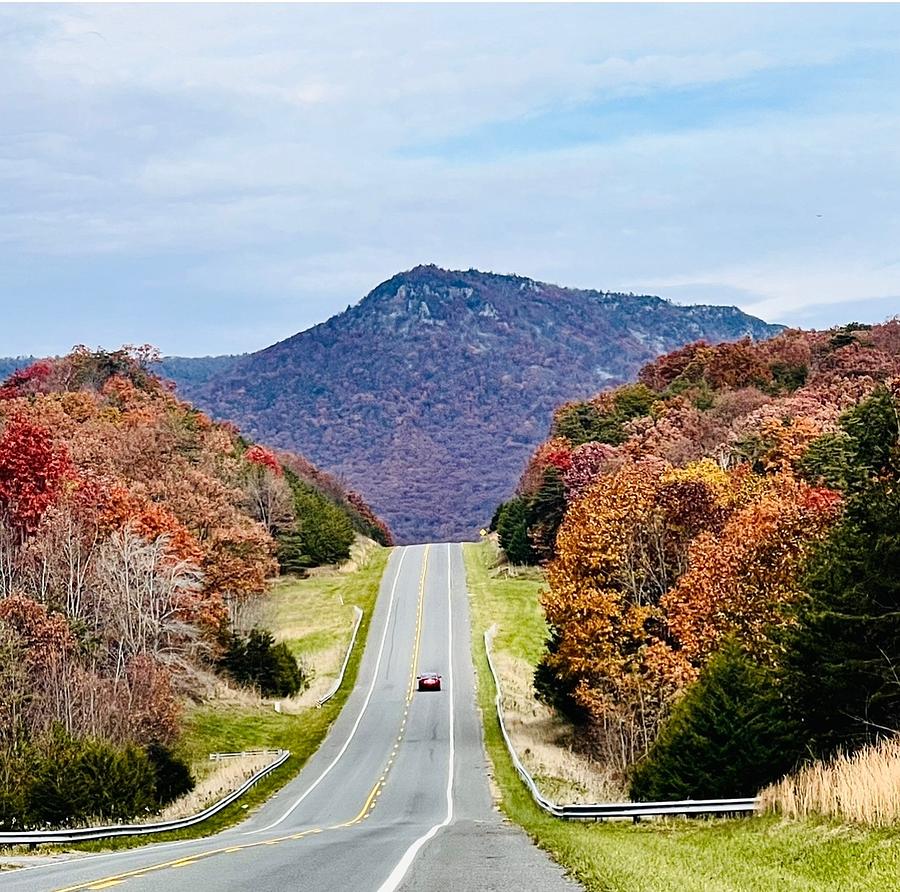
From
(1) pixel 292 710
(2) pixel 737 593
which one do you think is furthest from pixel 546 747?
(1) pixel 292 710

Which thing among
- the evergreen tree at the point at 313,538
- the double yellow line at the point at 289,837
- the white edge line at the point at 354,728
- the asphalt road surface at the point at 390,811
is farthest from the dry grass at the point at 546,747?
the evergreen tree at the point at 313,538

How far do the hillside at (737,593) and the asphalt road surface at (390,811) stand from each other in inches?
234

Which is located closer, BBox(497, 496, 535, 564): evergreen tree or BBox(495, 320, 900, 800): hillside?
BBox(495, 320, 900, 800): hillside

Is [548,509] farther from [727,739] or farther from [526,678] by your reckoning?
[727,739]

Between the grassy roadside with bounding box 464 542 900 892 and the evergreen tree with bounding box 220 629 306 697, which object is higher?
the grassy roadside with bounding box 464 542 900 892

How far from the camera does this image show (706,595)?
39.1 meters

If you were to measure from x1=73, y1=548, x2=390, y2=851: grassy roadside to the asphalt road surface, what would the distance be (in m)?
0.88

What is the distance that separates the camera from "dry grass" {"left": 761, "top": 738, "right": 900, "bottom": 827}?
568 inches

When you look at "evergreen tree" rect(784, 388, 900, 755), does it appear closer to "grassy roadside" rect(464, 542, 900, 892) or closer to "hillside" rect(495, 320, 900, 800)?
"hillside" rect(495, 320, 900, 800)

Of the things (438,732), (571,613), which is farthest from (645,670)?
(438,732)

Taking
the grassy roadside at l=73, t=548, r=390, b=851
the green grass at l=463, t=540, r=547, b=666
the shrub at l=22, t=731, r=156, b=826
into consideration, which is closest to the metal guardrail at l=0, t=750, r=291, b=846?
the grassy roadside at l=73, t=548, r=390, b=851

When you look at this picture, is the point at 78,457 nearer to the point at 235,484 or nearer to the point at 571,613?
the point at 235,484

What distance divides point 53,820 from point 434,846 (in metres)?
16.8

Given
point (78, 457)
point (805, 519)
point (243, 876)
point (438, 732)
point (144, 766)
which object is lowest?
point (438, 732)
